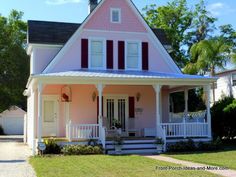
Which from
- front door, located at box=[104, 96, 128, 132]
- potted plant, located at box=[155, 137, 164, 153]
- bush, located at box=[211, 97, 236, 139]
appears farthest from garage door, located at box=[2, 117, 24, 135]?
potted plant, located at box=[155, 137, 164, 153]

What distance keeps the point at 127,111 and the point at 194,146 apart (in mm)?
5195

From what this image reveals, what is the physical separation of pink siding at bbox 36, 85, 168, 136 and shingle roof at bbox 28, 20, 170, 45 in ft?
9.25

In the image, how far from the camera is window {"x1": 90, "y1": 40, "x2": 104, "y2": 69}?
2230 cm

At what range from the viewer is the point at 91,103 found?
22828 mm

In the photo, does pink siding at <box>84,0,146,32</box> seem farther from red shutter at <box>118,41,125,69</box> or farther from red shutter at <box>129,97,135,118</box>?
red shutter at <box>129,97,135,118</box>

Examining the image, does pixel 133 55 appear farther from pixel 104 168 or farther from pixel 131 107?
pixel 104 168

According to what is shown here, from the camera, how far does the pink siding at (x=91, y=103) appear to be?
22.6m

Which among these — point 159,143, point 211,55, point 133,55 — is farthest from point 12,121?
point 159,143

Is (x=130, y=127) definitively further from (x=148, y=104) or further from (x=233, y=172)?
(x=233, y=172)

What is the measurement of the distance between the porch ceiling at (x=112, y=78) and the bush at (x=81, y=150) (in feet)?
10.4

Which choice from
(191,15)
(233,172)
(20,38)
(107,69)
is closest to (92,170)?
(233,172)

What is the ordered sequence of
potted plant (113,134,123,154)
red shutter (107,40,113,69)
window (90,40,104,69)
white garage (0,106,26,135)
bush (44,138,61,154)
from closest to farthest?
bush (44,138,61,154)
potted plant (113,134,123,154)
window (90,40,104,69)
red shutter (107,40,113,69)
white garage (0,106,26,135)

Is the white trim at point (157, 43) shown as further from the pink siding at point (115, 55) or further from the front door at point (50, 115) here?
the front door at point (50, 115)

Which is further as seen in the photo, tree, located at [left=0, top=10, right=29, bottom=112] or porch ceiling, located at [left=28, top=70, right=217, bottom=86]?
tree, located at [left=0, top=10, right=29, bottom=112]
